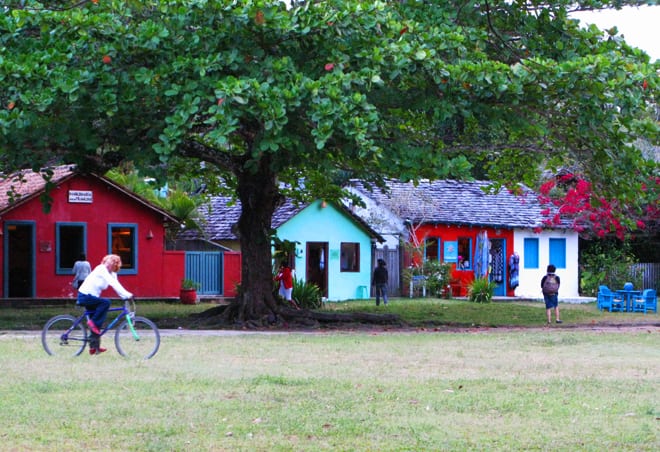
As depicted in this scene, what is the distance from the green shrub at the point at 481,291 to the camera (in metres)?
35.6

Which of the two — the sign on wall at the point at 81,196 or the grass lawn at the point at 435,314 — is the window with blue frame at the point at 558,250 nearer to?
the grass lawn at the point at 435,314

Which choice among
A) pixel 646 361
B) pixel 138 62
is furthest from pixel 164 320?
pixel 646 361

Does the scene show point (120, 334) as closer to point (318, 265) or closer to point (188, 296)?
point (188, 296)

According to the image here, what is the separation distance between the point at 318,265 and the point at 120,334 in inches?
885

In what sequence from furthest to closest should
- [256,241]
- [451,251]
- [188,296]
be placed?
1. [451,251]
2. [188,296]
3. [256,241]

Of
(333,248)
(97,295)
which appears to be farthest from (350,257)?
(97,295)

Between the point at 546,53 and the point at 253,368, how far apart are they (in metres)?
10.1

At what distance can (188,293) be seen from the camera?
33719 millimetres

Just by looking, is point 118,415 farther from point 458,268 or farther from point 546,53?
point 458,268

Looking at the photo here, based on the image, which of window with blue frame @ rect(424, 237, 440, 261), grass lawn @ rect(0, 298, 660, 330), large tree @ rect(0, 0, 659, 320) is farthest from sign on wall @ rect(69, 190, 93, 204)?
window with blue frame @ rect(424, 237, 440, 261)

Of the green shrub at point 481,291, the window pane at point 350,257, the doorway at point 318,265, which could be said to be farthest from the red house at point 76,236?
the green shrub at point 481,291

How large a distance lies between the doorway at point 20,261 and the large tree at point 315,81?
10.4 metres

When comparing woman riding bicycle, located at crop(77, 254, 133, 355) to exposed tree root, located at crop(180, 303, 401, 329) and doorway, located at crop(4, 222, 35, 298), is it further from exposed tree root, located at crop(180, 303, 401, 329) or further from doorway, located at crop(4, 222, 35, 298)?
doorway, located at crop(4, 222, 35, 298)

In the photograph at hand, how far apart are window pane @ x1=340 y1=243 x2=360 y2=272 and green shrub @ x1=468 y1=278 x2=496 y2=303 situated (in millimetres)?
4312
